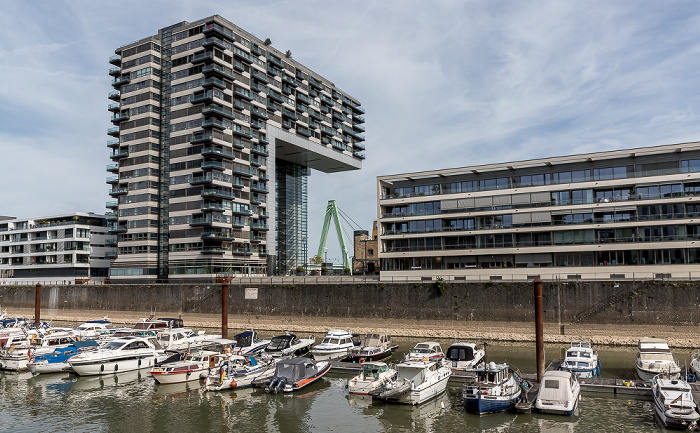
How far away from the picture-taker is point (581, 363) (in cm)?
3616

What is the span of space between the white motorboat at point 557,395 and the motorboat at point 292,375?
49.1ft

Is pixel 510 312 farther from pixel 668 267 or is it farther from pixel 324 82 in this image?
pixel 324 82

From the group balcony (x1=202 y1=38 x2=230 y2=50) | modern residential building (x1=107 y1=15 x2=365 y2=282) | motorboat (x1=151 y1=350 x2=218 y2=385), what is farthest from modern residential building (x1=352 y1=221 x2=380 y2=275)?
motorboat (x1=151 y1=350 x2=218 y2=385)

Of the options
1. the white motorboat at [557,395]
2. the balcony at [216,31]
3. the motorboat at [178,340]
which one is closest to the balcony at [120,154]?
the balcony at [216,31]

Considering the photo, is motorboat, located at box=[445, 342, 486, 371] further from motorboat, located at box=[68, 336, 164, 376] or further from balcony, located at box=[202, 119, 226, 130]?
balcony, located at box=[202, 119, 226, 130]

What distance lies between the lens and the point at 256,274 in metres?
104

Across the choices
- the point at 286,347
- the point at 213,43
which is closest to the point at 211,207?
the point at 213,43

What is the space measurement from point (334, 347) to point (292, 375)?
37.0 ft

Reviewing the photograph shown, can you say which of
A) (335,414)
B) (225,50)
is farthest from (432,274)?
(225,50)

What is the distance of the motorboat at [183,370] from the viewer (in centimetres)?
3694

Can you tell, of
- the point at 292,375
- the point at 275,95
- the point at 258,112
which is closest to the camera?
the point at 292,375

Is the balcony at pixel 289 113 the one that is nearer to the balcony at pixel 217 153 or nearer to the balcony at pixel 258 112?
the balcony at pixel 258 112

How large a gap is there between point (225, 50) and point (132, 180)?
1274 inches

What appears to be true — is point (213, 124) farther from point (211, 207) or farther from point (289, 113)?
point (289, 113)
